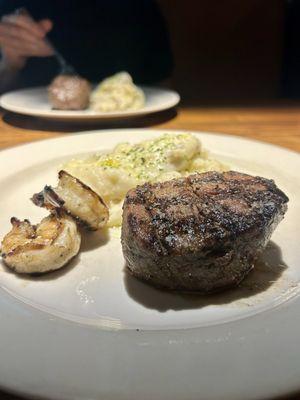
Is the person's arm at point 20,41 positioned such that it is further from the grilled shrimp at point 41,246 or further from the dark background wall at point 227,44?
the grilled shrimp at point 41,246

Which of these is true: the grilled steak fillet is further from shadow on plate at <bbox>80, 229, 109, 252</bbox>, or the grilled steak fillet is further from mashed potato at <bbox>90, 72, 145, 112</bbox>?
mashed potato at <bbox>90, 72, 145, 112</bbox>

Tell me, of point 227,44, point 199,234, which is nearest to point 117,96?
point 199,234

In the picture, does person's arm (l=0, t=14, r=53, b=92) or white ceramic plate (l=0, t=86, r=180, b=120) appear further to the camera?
person's arm (l=0, t=14, r=53, b=92)

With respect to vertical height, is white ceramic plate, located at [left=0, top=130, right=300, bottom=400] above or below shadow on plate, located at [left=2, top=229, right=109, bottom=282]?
above

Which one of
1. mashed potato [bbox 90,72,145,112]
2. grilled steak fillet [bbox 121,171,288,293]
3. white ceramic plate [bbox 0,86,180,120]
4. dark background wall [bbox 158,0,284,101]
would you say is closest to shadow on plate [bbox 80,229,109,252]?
grilled steak fillet [bbox 121,171,288,293]

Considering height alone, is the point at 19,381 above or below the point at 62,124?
above

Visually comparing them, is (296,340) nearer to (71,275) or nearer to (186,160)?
(71,275)

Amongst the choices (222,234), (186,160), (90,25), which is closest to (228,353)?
(222,234)
